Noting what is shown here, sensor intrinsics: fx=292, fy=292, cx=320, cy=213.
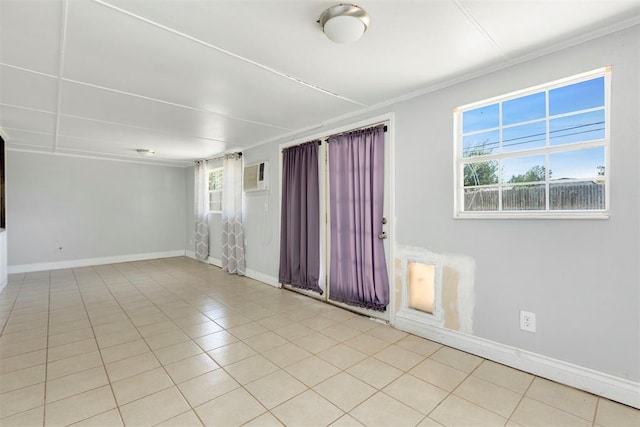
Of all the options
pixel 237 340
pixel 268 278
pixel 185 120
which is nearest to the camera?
pixel 237 340

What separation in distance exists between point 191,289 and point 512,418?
167 inches

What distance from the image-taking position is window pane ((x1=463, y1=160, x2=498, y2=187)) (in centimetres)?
246

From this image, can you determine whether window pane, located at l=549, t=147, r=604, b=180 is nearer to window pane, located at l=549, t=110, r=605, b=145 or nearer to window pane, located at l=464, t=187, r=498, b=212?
window pane, located at l=549, t=110, r=605, b=145

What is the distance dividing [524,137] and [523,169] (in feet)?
0.82

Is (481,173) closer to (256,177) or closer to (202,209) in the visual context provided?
(256,177)

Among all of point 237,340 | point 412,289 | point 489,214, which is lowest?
point 237,340

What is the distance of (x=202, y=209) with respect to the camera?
678 cm

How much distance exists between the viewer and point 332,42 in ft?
6.50

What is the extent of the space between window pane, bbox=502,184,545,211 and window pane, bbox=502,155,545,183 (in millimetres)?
63

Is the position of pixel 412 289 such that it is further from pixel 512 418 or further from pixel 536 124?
pixel 536 124

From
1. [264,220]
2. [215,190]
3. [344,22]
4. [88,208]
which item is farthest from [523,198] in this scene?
[88,208]

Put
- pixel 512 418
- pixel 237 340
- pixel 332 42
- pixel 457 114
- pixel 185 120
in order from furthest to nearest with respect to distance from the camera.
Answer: pixel 185 120 < pixel 237 340 < pixel 457 114 < pixel 332 42 < pixel 512 418

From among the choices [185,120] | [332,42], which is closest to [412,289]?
[332,42]

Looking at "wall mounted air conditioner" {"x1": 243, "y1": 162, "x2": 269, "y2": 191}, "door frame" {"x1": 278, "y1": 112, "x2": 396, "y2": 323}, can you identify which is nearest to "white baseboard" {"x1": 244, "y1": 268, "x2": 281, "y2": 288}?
"door frame" {"x1": 278, "y1": 112, "x2": 396, "y2": 323}
